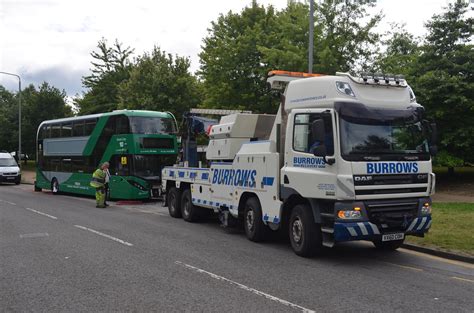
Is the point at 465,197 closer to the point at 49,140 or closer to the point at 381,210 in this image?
the point at 381,210

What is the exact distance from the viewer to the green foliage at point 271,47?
20172mm

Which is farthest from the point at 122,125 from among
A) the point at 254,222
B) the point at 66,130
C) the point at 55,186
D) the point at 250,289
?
the point at 250,289

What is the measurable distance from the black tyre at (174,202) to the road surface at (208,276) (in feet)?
9.70

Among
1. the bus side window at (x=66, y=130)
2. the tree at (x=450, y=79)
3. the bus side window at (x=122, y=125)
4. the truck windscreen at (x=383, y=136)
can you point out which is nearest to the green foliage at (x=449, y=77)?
the tree at (x=450, y=79)

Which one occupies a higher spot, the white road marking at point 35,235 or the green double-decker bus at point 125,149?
the green double-decker bus at point 125,149

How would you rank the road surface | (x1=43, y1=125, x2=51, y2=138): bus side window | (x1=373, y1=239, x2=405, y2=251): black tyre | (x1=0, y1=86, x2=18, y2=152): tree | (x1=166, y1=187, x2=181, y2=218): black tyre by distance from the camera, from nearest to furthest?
the road surface → (x1=373, y1=239, x2=405, y2=251): black tyre → (x1=166, y1=187, x2=181, y2=218): black tyre → (x1=43, y1=125, x2=51, y2=138): bus side window → (x1=0, y1=86, x2=18, y2=152): tree

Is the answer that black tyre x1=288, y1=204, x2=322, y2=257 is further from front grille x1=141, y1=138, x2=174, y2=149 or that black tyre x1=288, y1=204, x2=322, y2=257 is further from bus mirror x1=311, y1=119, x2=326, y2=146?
front grille x1=141, y1=138, x2=174, y2=149

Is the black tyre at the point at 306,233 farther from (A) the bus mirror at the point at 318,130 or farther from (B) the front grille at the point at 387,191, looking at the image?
(A) the bus mirror at the point at 318,130

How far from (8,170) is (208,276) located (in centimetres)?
3108

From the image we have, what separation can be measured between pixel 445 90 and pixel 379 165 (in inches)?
527

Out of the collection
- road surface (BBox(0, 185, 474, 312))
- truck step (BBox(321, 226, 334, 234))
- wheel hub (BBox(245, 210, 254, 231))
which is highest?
truck step (BBox(321, 226, 334, 234))

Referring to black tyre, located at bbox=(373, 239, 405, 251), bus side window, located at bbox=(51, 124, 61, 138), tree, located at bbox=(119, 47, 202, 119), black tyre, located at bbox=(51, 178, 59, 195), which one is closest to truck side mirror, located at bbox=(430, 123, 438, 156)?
black tyre, located at bbox=(373, 239, 405, 251)

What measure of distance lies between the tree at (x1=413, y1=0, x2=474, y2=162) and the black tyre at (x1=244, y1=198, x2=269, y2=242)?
12.3 metres

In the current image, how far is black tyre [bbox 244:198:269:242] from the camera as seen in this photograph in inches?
394
